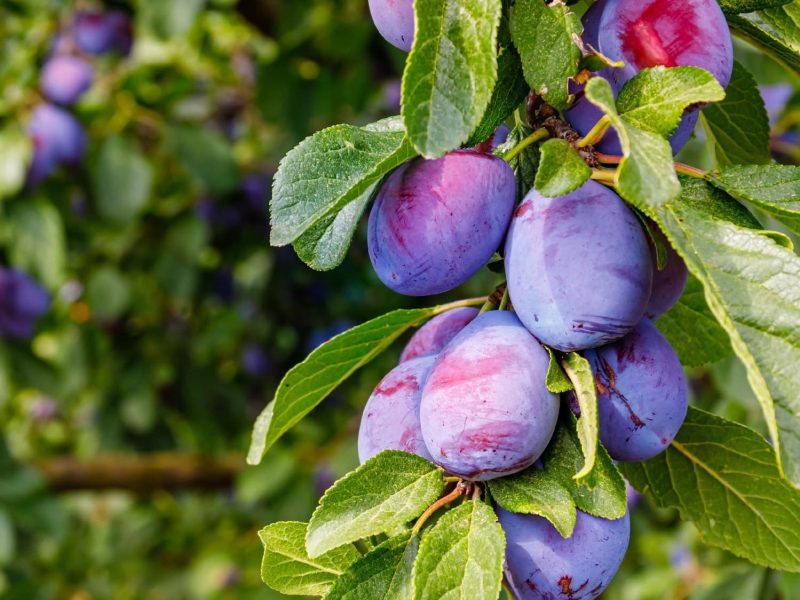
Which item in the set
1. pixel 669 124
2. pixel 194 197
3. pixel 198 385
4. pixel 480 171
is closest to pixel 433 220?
pixel 480 171

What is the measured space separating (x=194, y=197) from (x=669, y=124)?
72.0 inches

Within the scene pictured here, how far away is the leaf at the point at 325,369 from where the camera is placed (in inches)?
23.1

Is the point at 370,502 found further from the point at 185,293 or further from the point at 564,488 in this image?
the point at 185,293

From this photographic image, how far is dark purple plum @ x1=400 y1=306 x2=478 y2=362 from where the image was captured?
0.60 m

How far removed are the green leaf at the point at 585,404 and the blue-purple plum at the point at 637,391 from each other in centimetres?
2

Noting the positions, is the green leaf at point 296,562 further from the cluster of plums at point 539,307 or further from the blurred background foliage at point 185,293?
the blurred background foliage at point 185,293

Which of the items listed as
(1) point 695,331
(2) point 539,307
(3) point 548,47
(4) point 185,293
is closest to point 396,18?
(3) point 548,47

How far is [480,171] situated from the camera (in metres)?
0.53

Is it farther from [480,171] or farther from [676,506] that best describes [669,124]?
[676,506]

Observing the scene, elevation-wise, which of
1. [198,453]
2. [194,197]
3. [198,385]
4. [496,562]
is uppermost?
[496,562]

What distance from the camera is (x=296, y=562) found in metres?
0.56

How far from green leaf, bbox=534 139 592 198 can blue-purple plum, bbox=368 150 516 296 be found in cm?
5

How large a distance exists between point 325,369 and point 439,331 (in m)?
0.08

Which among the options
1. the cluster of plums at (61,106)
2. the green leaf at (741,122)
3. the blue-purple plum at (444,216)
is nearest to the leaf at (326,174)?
the blue-purple plum at (444,216)
